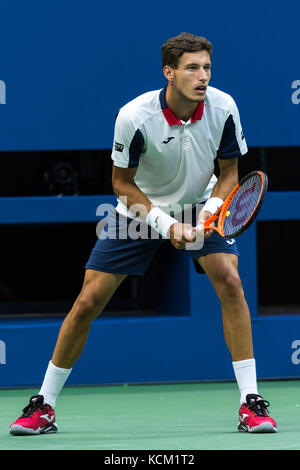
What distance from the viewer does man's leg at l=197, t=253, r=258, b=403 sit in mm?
4367

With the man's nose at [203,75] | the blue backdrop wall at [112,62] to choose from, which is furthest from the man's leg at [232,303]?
the blue backdrop wall at [112,62]

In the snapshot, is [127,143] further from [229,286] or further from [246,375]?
[246,375]

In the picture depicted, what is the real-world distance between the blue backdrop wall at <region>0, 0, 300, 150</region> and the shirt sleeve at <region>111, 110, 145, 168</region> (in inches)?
57.9

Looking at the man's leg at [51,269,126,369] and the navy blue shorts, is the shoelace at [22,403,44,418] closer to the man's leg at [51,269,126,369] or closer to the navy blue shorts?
the man's leg at [51,269,126,369]

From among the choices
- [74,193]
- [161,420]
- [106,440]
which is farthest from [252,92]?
[106,440]

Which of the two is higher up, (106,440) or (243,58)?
(243,58)

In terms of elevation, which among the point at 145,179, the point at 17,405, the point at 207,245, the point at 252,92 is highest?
the point at 252,92

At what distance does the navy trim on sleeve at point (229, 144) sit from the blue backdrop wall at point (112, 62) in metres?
1.46

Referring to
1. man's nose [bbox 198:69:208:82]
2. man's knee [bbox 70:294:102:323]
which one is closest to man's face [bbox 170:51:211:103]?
man's nose [bbox 198:69:208:82]

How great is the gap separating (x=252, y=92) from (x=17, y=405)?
2.29 metres

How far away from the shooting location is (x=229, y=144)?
4547mm

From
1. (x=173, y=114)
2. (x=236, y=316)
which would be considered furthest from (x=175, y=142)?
(x=236, y=316)
